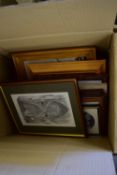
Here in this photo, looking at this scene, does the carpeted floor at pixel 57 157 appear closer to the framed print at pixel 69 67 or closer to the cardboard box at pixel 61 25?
the cardboard box at pixel 61 25

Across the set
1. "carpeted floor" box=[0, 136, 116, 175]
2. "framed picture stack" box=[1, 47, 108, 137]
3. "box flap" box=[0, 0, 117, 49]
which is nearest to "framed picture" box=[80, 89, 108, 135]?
"framed picture stack" box=[1, 47, 108, 137]

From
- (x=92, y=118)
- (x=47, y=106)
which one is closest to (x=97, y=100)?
(x=92, y=118)

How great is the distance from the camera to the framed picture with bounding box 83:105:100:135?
0.78 meters

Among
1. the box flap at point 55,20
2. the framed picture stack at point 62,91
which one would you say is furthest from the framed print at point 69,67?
the box flap at point 55,20

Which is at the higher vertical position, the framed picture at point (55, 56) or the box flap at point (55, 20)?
the box flap at point (55, 20)

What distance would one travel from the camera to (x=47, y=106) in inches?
30.6

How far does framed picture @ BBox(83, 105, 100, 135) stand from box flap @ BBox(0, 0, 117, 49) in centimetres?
31

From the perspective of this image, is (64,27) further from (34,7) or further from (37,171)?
(37,171)

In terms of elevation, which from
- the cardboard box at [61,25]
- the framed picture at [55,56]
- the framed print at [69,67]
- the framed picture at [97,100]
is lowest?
the framed picture at [97,100]

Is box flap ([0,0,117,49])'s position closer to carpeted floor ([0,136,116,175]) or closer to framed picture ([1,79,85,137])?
framed picture ([1,79,85,137])

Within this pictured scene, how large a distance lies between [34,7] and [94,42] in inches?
11.8

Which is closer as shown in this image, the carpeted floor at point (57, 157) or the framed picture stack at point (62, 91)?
the carpeted floor at point (57, 157)

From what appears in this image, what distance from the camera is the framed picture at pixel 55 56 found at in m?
0.72

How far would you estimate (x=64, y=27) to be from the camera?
1.75 ft
